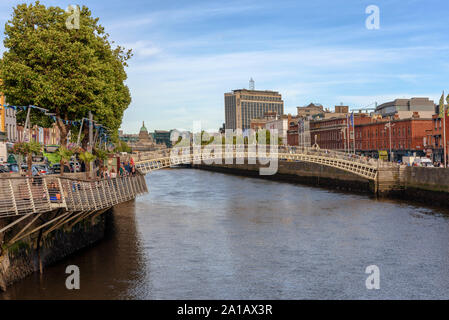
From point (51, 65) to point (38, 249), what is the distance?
14.0 m

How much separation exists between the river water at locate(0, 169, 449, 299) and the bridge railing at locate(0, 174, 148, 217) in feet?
9.93

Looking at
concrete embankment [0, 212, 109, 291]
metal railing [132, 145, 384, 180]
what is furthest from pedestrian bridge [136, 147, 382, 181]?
concrete embankment [0, 212, 109, 291]

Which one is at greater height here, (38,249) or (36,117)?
(36,117)

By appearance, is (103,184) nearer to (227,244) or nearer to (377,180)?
(227,244)

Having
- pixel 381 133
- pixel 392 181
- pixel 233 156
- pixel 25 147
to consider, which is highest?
pixel 381 133

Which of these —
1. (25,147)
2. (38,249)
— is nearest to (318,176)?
(25,147)

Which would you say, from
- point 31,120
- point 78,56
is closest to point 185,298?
point 78,56

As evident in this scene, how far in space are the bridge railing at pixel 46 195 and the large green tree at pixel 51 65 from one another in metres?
9.05

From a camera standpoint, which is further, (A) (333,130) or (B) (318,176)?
(A) (333,130)

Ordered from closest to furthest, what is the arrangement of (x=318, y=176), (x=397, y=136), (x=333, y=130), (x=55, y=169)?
(x=55, y=169), (x=318, y=176), (x=397, y=136), (x=333, y=130)

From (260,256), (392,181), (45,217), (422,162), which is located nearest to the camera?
(45,217)

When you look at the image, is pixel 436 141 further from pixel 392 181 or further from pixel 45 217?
pixel 45 217

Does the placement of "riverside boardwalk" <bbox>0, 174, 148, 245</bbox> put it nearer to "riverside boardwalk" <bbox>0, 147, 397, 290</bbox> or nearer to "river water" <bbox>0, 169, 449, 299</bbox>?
"riverside boardwalk" <bbox>0, 147, 397, 290</bbox>

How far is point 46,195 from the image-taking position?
18078mm
